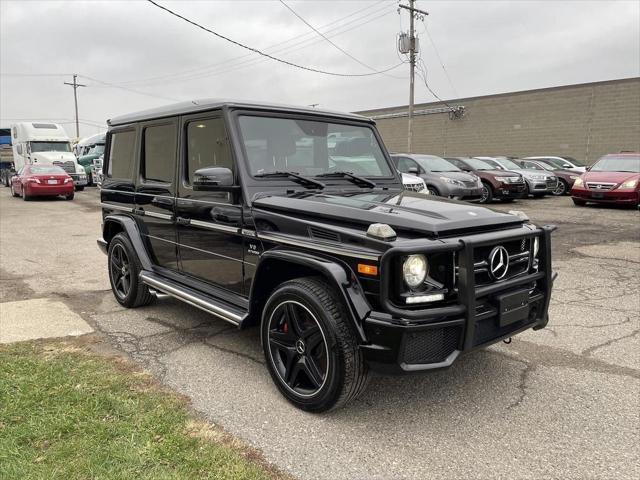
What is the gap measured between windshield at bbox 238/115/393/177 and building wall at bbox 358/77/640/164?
2514 cm

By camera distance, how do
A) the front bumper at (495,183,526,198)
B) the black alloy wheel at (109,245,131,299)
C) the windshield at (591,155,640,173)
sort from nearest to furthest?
the black alloy wheel at (109,245,131,299)
the windshield at (591,155,640,173)
the front bumper at (495,183,526,198)

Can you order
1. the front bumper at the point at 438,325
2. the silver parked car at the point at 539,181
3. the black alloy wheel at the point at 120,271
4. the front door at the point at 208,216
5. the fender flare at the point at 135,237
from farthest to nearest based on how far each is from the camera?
1. the silver parked car at the point at 539,181
2. the black alloy wheel at the point at 120,271
3. the fender flare at the point at 135,237
4. the front door at the point at 208,216
5. the front bumper at the point at 438,325

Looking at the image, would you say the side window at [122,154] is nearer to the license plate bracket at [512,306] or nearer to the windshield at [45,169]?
the license plate bracket at [512,306]

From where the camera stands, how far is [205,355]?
4078mm

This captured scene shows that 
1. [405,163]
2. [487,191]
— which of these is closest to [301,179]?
[405,163]

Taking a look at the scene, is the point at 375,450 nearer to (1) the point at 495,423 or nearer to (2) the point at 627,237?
(1) the point at 495,423

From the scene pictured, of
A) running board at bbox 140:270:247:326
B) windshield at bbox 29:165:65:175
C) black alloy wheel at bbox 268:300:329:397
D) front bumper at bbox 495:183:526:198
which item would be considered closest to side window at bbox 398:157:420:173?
front bumper at bbox 495:183:526:198

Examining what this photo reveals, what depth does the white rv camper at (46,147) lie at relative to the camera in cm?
2358

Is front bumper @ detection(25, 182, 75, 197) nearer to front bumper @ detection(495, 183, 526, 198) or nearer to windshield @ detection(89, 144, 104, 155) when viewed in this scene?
windshield @ detection(89, 144, 104, 155)

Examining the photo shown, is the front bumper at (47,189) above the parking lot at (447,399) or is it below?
above

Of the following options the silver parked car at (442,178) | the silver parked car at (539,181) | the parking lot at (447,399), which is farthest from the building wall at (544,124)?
the parking lot at (447,399)

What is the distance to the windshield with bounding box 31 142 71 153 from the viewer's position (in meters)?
24.3

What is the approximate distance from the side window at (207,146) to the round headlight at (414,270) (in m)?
1.64

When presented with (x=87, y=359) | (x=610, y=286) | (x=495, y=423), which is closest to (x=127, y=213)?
(x=87, y=359)
